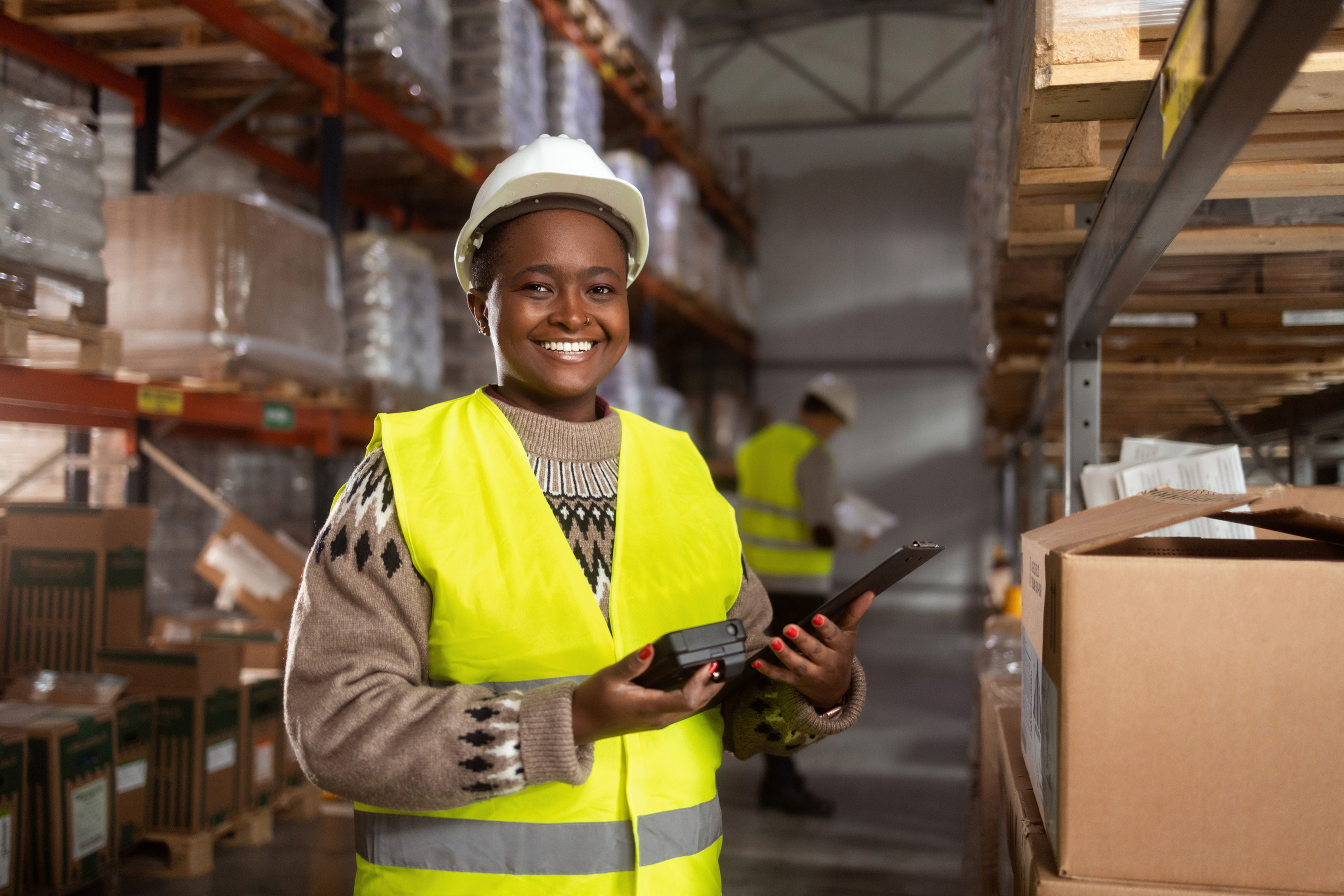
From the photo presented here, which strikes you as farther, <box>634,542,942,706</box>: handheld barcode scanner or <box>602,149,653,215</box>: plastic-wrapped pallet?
<box>602,149,653,215</box>: plastic-wrapped pallet

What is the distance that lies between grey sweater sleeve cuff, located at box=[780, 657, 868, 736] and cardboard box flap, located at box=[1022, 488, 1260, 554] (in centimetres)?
37

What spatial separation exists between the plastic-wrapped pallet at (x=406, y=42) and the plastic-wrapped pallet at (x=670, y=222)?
123 inches

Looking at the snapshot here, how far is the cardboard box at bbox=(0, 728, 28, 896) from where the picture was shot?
291cm

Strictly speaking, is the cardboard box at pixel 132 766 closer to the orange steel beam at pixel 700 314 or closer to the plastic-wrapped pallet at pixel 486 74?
the plastic-wrapped pallet at pixel 486 74

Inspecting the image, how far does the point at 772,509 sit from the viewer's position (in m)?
5.19

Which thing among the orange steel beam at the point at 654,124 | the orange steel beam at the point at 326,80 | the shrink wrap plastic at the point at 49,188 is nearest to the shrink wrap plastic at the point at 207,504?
the shrink wrap plastic at the point at 49,188

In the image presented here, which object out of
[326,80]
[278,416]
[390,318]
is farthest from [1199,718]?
[326,80]

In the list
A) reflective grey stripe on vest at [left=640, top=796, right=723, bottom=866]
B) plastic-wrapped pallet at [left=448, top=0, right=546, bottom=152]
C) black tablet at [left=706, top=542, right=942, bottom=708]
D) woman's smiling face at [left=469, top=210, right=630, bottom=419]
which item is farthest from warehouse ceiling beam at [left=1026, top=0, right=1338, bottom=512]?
plastic-wrapped pallet at [left=448, top=0, right=546, bottom=152]

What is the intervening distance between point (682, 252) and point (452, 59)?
334cm

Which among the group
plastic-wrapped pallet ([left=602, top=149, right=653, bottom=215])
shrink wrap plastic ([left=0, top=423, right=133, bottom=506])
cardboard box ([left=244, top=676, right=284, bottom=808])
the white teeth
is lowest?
cardboard box ([left=244, top=676, right=284, bottom=808])

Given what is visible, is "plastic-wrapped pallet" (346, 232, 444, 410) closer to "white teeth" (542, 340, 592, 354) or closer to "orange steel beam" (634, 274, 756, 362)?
"orange steel beam" (634, 274, 756, 362)

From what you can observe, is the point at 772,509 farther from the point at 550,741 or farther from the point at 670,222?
the point at 550,741

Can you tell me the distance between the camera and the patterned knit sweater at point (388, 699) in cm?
123

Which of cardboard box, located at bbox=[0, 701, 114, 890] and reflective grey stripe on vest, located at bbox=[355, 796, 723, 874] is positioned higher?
reflective grey stripe on vest, located at bbox=[355, 796, 723, 874]
